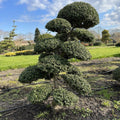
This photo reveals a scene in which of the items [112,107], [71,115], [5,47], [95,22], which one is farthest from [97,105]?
[5,47]

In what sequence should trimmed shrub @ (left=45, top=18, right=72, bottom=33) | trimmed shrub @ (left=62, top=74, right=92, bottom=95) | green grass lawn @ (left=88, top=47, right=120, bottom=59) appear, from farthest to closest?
green grass lawn @ (left=88, top=47, right=120, bottom=59)
trimmed shrub @ (left=45, top=18, right=72, bottom=33)
trimmed shrub @ (left=62, top=74, right=92, bottom=95)

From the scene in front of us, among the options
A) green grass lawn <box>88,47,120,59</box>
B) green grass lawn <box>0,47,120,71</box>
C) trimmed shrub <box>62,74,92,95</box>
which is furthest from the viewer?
green grass lawn <box>88,47,120,59</box>

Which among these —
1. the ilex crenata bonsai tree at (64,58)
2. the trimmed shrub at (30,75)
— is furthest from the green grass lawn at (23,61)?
the ilex crenata bonsai tree at (64,58)

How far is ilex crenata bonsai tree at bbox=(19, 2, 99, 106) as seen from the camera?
7.75ft

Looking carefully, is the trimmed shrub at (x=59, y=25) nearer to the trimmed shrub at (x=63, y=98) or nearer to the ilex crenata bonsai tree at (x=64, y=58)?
the ilex crenata bonsai tree at (x=64, y=58)

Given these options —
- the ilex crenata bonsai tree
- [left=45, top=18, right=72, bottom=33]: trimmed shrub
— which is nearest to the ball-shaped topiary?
the ilex crenata bonsai tree

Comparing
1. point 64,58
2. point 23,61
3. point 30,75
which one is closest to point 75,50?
point 64,58

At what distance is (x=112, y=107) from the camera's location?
3.03 metres

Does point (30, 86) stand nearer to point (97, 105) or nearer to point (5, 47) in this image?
point (97, 105)

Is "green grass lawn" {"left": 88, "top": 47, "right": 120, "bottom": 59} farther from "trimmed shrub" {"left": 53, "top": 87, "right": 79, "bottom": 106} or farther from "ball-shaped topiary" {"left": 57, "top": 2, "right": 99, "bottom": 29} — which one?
"trimmed shrub" {"left": 53, "top": 87, "right": 79, "bottom": 106}

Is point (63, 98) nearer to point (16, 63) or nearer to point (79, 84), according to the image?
point (79, 84)

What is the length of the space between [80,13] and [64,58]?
1.27 metres

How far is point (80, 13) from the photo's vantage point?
2852 millimetres

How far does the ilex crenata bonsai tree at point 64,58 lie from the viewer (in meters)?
2.36
